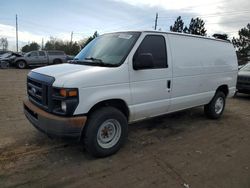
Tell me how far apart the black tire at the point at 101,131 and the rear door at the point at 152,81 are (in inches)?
14.8

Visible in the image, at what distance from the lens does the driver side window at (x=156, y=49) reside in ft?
15.3

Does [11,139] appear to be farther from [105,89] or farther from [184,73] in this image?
[184,73]

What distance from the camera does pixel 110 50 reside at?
4609 millimetres

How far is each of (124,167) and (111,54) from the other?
6.50 ft

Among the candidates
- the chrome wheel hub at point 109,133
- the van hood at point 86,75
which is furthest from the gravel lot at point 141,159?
the van hood at point 86,75

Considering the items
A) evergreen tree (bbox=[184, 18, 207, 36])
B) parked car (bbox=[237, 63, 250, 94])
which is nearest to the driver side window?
parked car (bbox=[237, 63, 250, 94])

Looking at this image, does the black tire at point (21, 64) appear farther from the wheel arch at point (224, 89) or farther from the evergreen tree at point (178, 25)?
the evergreen tree at point (178, 25)

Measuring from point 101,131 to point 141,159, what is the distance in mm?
829

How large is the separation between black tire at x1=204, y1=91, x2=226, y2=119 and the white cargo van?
864mm

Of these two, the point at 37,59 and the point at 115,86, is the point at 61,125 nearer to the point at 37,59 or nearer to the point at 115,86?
the point at 115,86

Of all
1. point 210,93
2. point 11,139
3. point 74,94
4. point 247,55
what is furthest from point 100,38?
point 247,55

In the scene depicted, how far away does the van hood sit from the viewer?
3691 mm

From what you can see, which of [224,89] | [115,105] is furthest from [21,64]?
[115,105]

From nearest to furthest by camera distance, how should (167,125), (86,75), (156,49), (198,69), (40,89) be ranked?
(86,75) < (40,89) < (156,49) < (198,69) < (167,125)
